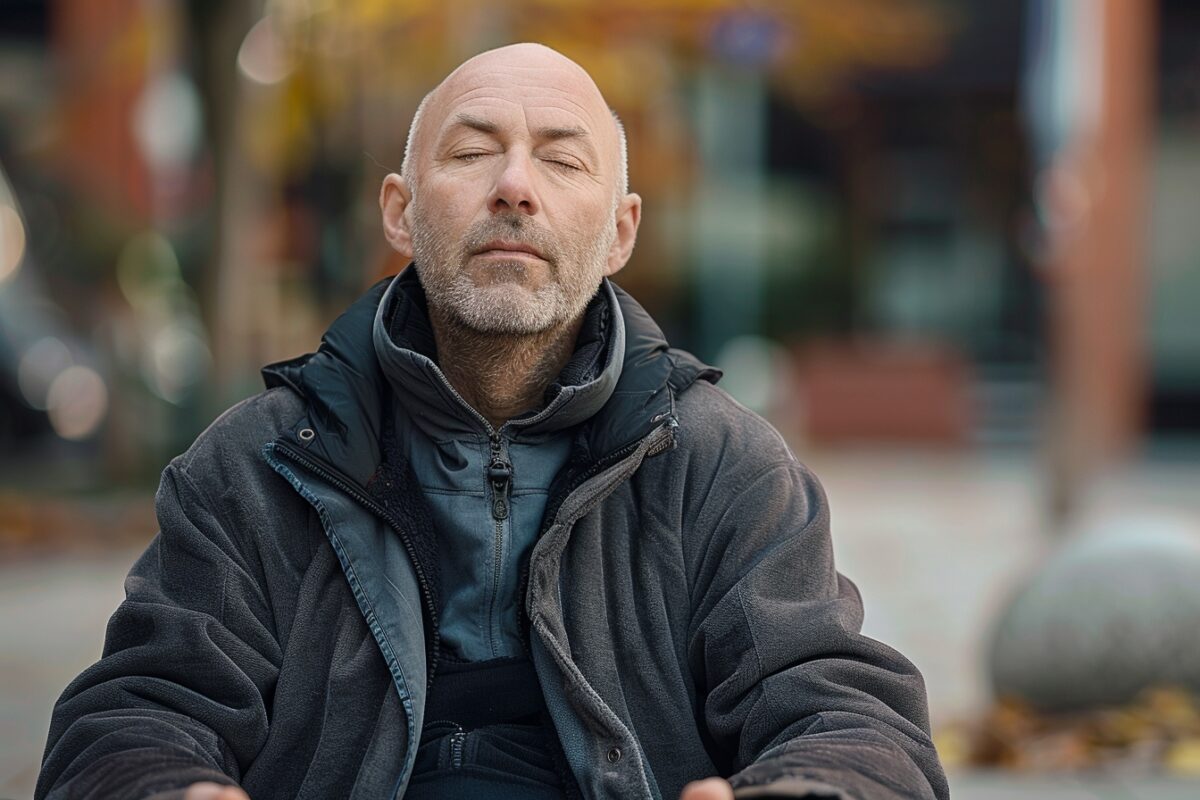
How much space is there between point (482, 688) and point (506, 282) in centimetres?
60

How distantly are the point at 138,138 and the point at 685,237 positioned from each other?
660cm

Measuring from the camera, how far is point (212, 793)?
239cm

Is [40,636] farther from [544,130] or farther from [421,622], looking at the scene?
[544,130]

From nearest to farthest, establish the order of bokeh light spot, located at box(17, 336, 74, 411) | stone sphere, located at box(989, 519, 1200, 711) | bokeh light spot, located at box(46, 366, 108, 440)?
stone sphere, located at box(989, 519, 1200, 711)
bokeh light spot, located at box(17, 336, 74, 411)
bokeh light spot, located at box(46, 366, 108, 440)

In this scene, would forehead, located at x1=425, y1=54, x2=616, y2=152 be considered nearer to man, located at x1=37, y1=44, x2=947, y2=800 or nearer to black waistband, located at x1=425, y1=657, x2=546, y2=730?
man, located at x1=37, y1=44, x2=947, y2=800

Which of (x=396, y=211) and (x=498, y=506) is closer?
(x=498, y=506)

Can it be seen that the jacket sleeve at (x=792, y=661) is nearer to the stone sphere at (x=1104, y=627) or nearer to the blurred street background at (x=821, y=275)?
the blurred street background at (x=821, y=275)

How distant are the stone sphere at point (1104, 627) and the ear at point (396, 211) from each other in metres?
3.73

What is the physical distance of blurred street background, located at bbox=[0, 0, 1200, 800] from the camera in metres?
6.27

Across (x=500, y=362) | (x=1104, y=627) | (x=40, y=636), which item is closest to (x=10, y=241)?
(x=40, y=636)

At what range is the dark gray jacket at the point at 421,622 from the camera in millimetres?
2613

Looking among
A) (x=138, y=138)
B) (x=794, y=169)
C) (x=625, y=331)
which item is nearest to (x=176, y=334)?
(x=138, y=138)

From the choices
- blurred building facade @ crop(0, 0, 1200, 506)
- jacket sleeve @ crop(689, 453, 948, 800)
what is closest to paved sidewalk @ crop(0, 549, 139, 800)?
blurred building facade @ crop(0, 0, 1200, 506)

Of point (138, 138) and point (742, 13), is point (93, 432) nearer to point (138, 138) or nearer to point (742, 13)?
point (138, 138)
